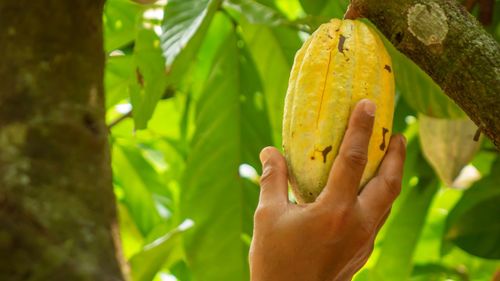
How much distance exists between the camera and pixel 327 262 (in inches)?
41.4

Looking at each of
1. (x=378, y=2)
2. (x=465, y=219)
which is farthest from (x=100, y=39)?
(x=465, y=219)

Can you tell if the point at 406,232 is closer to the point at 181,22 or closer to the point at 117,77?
the point at 117,77

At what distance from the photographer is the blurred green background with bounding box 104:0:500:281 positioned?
5.64 ft

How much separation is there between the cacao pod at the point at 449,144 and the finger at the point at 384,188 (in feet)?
2.60

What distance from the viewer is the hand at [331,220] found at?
1.03m

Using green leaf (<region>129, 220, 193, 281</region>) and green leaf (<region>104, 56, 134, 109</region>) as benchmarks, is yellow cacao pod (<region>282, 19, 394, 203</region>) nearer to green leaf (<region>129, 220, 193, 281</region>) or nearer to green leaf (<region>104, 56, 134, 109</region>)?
green leaf (<region>129, 220, 193, 281</region>)

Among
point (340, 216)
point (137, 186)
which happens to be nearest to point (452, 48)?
point (340, 216)

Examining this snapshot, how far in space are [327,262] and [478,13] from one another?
1019 mm

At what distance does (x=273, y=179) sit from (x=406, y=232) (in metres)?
1.07

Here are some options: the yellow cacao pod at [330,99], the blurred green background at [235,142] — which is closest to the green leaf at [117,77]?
the blurred green background at [235,142]

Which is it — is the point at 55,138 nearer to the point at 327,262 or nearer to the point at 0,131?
the point at 0,131

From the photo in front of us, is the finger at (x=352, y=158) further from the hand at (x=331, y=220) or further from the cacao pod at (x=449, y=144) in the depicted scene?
the cacao pod at (x=449, y=144)

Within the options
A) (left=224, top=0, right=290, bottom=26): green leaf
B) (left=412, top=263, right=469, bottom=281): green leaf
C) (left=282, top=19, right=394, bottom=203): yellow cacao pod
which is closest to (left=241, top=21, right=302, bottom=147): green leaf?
(left=224, top=0, right=290, bottom=26): green leaf

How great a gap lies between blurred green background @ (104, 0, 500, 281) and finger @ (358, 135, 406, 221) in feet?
1.61
